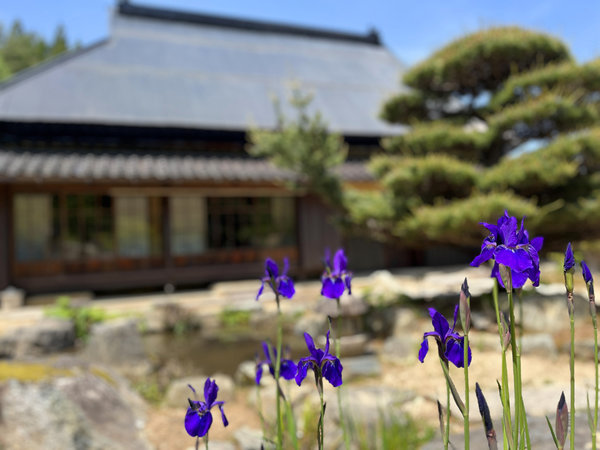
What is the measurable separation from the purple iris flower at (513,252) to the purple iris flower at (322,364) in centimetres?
40

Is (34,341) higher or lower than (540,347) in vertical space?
lower

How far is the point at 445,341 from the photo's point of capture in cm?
90

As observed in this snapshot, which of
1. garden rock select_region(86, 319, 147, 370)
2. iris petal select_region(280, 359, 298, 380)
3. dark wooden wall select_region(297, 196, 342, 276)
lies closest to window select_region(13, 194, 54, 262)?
garden rock select_region(86, 319, 147, 370)

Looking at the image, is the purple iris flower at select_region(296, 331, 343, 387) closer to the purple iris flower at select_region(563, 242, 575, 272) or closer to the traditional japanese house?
the purple iris flower at select_region(563, 242, 575, 272)

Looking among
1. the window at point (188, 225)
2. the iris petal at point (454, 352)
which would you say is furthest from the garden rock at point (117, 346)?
the iris petal at point (454, 352)

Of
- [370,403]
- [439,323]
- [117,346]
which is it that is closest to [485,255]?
[439,323]

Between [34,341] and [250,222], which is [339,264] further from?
[250,222]

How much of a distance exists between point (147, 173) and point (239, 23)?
10.6 meters

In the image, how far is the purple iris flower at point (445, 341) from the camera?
88cm

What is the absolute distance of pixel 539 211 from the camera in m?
5.66

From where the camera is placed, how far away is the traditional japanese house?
30.7 feet

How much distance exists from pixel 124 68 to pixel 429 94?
363 inches

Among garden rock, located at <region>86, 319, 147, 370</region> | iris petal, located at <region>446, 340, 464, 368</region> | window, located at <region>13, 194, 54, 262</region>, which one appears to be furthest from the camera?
window, located at <region>13, 194, 54, 262</region>

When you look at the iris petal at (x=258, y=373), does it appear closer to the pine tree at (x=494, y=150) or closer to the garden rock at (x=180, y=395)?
the garden rock at (x=180, y=395)
